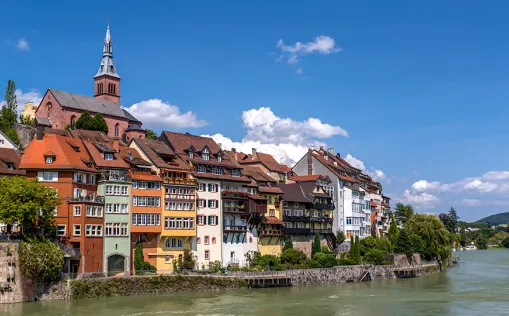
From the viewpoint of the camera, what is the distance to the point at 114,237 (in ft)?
225

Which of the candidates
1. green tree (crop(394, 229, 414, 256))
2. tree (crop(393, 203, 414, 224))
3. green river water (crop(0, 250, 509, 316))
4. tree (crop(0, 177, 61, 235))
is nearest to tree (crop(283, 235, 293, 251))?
green river water (crop(0, 250, 509, 316))

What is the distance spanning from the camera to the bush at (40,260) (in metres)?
58.4

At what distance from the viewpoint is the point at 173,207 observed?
74062 millimetres

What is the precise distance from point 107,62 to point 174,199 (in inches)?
3238

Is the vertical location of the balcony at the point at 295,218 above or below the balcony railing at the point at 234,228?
above

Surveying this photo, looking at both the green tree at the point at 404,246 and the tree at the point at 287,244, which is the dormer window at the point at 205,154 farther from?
the green tree at the point at 404,246

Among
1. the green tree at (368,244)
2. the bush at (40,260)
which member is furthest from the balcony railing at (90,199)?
the green tree at (368,244)

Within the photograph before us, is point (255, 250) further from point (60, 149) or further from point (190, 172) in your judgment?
point (60, 149)

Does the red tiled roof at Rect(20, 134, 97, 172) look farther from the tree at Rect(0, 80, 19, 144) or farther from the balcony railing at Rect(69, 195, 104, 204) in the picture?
the tree at Rect(0, 80, 19, 144)

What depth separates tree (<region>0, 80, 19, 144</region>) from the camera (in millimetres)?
93812

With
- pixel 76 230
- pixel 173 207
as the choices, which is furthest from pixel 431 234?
pixel 76 230

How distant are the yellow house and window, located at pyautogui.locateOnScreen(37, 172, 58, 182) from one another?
1159cm

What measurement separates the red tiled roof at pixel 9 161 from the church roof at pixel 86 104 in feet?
122

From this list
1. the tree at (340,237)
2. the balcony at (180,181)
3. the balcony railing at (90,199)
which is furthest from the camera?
the tree at (340,237)
